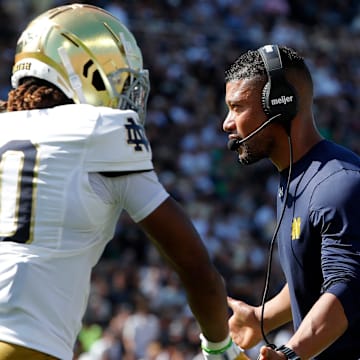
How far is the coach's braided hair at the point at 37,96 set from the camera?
310 centimetres

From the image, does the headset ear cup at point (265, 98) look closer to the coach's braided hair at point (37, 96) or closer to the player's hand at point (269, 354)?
the coach's braided hair at point (37, 96)

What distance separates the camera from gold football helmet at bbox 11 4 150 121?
309 centimetres

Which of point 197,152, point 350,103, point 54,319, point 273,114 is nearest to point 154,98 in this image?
point 197,152

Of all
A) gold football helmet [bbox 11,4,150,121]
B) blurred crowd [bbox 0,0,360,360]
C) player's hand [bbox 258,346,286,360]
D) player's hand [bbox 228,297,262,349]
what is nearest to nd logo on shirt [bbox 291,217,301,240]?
player's hand [bbox 228,297,262,349]

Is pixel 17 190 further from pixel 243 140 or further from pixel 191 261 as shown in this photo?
pixel 243 140

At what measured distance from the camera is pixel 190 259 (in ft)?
9.63

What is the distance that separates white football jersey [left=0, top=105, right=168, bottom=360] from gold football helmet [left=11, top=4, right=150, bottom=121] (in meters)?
0.19

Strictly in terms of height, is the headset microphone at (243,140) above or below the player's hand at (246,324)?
above

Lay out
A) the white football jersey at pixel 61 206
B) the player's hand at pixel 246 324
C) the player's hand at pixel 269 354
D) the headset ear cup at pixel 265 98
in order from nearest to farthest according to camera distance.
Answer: the white football jersey at pixel 61 206 < the player's hand at pixel 269 354 < the headset ear cup at pixel 265 98 < the player's hand at pixel 246 324

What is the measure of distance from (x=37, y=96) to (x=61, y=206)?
1.37 feet

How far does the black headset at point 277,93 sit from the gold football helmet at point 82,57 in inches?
25.7

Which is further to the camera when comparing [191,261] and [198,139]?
[198,139]

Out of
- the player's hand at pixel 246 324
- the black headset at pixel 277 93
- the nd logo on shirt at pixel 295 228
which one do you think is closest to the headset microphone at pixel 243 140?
the black headset at pixel 277 93

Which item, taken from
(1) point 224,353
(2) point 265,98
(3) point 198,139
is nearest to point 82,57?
(2) point 265,98
